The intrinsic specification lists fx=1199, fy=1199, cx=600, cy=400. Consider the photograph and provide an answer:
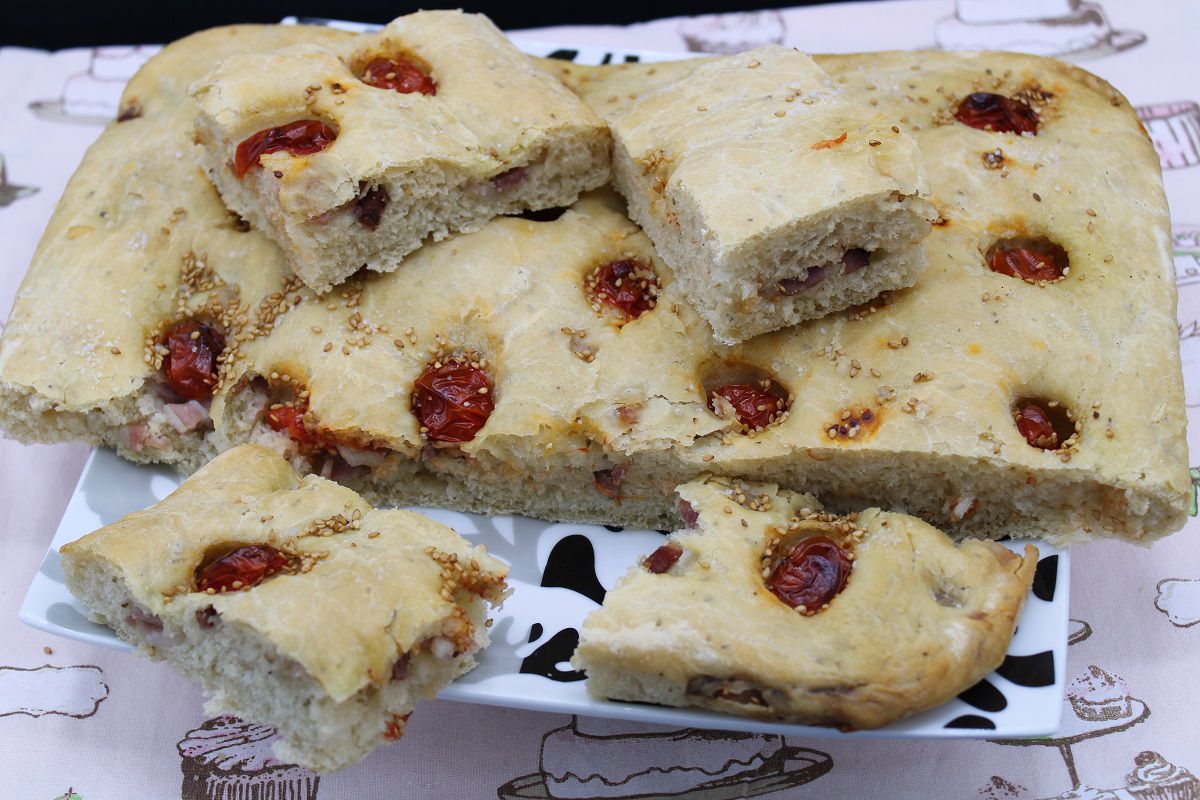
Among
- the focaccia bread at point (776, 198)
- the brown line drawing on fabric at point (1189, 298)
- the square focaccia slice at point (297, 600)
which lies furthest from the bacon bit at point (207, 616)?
the brown line drawing on fabric at point (1189, 298)

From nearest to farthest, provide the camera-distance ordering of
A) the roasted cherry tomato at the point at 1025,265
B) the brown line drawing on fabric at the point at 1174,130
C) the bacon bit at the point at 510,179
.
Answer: the roasted cherry tomato at the point at 1025,265, the bacon bit at the point at 510,179, the brown line drawing on fabric at the point at 1174,130

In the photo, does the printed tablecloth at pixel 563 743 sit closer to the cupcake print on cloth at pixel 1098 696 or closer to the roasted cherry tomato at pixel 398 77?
the cupcake print on cloth at pixel 1098 696

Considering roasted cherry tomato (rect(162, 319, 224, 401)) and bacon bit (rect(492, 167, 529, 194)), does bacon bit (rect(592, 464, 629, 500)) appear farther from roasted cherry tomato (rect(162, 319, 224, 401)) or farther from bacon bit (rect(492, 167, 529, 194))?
roasted cherry tomato (rect(162, 319, 224, 401))

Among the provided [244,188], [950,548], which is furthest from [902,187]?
[244,188]

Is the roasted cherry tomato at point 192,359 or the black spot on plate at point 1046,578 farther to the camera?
the roasted cherry tomato at point 192,359

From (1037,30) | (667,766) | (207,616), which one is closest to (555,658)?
(667,766)

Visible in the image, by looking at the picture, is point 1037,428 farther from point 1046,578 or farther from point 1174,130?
point 1174,130

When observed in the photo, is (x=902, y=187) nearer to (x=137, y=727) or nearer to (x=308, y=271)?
(x=308, y=271)
